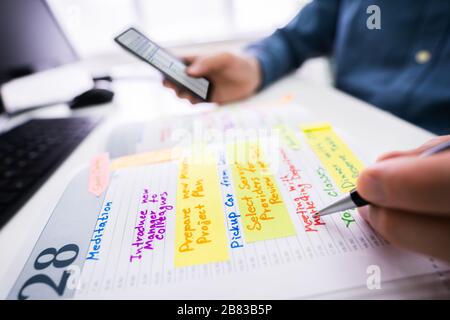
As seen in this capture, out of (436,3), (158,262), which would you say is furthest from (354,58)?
(158,262)

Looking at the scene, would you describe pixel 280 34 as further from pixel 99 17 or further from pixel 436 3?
pixel 99 17

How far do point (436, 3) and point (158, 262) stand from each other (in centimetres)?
58

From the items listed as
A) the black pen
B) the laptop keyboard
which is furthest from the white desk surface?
the black pen

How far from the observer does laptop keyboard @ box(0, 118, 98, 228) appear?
34 cm

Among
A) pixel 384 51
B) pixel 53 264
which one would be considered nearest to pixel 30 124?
pixel 53 264

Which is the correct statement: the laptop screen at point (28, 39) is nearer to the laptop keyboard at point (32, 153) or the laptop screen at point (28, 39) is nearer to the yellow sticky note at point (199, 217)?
the laptop keyboard at point (32, 153)

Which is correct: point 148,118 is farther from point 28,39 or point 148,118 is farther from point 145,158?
point 28,39

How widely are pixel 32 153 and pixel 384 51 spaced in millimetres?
615

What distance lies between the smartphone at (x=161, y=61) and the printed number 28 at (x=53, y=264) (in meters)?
0.27

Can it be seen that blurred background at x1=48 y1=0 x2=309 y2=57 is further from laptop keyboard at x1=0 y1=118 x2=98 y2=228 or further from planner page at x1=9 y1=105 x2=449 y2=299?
planner page at x1=9 y1=105 x2=449 y2=299

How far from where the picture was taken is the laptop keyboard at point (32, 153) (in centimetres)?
34

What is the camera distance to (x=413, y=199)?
0.18 m

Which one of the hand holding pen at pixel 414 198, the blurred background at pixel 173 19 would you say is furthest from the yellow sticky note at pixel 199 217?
the blurred background at pixel 173 19

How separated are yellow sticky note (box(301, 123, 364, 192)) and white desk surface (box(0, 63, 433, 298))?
Answer: 0.03 meters
